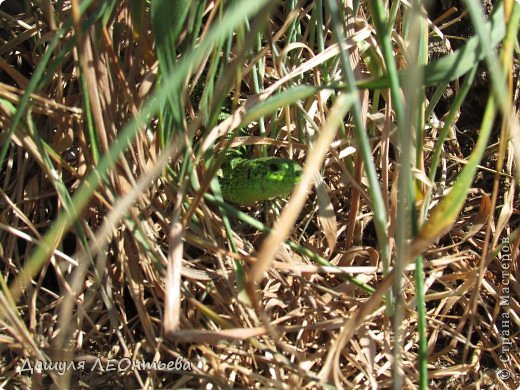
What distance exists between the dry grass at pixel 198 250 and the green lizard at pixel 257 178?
0.05m

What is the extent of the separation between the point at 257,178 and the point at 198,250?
0.69 feet

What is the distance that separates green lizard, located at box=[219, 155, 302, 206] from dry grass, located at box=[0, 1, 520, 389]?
0.05 metres

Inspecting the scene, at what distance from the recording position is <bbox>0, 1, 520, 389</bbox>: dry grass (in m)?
0.93

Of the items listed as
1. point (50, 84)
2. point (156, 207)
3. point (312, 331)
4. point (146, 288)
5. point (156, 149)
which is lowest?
point (312, 331)

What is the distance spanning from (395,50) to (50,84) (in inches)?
31.8

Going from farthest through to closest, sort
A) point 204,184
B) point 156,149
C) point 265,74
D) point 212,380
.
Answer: point 265,74 → point 156,149 → point 212,380 → point 204,184

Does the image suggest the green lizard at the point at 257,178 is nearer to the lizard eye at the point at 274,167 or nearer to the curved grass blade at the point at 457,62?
the lizard eye at the point at 274,167

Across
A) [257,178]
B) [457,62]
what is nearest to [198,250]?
[257,178]

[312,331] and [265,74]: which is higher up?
[265,74]

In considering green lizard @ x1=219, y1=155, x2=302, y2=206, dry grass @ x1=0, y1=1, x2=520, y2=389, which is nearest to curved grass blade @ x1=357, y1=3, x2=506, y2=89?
dry grass @ x1=0, y1=1, x2=520, y2=389

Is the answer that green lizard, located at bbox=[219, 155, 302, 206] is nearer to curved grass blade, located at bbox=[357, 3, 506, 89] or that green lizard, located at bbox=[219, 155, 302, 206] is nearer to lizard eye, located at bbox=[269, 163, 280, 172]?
lizard eye, located at bbox=[269, 163, 280, 172]

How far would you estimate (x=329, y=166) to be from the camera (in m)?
1.39

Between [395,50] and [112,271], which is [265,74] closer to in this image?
[395,50]

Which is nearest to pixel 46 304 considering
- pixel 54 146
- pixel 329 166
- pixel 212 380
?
pixel 54 146
